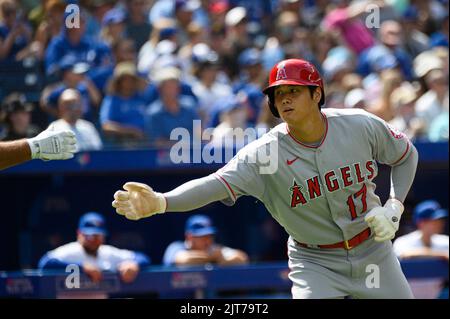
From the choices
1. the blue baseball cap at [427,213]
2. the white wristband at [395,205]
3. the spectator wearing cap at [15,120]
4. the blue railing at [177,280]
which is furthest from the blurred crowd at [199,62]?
the white wristband at [395,205]

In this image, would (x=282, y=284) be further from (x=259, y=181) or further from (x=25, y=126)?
(x=259, y=181)

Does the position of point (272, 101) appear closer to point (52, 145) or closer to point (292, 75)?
point (292, 75)

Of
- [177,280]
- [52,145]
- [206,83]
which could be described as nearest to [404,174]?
[52,145]

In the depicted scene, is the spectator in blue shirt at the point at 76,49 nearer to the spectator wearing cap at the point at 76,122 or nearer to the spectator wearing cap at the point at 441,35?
the spectator wearing cap at the point at 76,122

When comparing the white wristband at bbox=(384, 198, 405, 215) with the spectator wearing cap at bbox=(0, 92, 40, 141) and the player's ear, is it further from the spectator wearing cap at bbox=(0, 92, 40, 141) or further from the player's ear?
the spectator wearing cap at bbox=(0, 92, 40, 141)

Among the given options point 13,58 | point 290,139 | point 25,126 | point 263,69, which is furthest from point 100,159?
point 290,139
